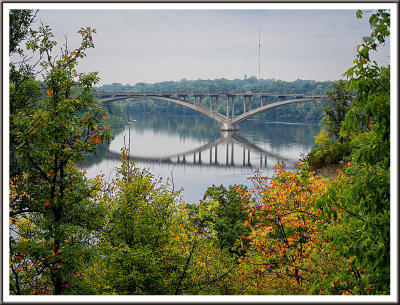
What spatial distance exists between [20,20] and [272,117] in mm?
47368

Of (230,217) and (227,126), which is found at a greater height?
(227,126)

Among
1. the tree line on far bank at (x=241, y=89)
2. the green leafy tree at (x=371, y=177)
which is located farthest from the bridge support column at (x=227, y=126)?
the green leafy tree at (x=371, y=177)

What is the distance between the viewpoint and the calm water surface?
22.1 m

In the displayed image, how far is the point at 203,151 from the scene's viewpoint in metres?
32.3

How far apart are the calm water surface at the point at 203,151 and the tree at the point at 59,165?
33.5 feet

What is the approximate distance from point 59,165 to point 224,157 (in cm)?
2527

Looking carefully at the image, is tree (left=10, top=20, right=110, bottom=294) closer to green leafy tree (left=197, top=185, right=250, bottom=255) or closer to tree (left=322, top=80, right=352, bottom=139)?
green leafy tree (left=197, top=185, right=250, bottom=255)

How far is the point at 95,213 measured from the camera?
512 centimetres

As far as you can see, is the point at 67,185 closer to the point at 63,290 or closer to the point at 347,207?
the point at 63,290

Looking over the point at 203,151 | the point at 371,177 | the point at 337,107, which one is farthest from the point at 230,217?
the point at 203,151

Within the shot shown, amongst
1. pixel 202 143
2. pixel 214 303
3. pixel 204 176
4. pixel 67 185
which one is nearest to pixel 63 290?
pixel 67 185

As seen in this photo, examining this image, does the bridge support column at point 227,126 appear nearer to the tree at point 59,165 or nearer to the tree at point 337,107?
the tree at point 337,107

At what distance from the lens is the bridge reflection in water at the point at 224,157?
1056 inches

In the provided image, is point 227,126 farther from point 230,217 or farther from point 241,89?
point 230,217
